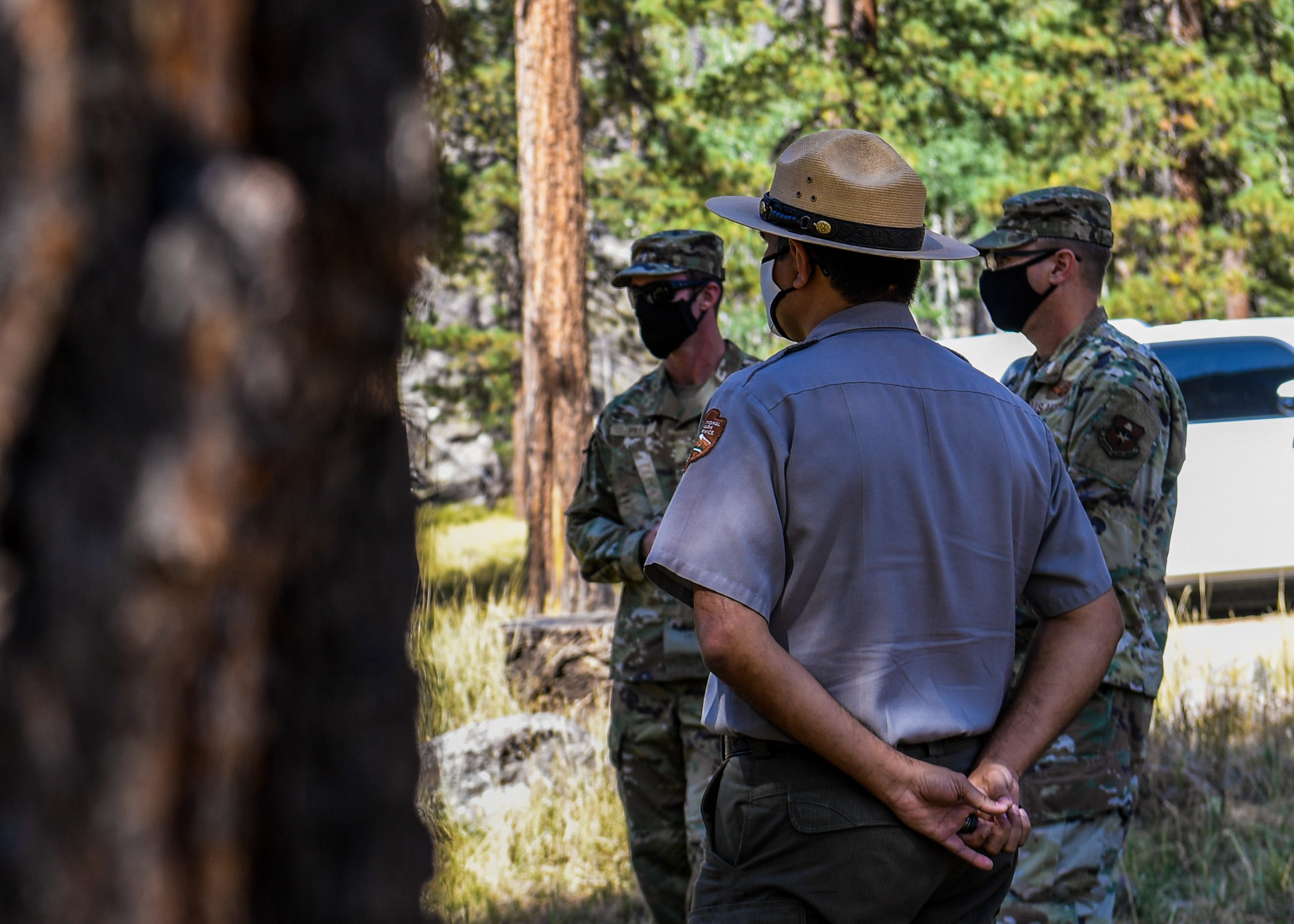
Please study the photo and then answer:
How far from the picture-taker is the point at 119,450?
2.12ft

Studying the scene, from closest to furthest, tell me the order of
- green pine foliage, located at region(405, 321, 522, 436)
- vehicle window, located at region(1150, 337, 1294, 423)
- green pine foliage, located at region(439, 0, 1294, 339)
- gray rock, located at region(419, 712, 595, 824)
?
1. gray rock, located at region(419, 712, 595, 824)
2. vehicle window, located at region(1150, 337, 1294, 423)
3. green pine foliage, located at region(439, 0, 1294, 339)
4. green pine foliage, located at region(405, 321, 522, 436)

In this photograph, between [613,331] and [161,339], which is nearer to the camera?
[161,339]

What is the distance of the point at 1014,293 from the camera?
3.48m

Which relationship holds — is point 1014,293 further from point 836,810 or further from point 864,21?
point 864,21

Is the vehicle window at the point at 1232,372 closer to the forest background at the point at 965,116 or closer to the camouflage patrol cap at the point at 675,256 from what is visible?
the forest background at the point at 965,116

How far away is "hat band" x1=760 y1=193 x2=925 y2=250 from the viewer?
6.59 feet

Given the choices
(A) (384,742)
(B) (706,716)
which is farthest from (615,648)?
(A) (384,742)

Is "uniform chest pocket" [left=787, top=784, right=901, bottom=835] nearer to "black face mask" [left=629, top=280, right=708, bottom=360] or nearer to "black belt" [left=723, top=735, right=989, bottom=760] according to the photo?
"black belt" [left=723, top=735, right=989, bottom=760]

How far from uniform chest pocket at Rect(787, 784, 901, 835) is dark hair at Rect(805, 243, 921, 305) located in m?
0.79

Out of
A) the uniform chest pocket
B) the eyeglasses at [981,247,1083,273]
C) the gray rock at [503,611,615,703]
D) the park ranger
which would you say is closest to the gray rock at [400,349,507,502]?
the gray rock at [503,611,615,703]

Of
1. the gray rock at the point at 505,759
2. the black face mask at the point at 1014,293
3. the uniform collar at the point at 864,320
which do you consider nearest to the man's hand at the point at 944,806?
the uniform collar at the point at 864,320

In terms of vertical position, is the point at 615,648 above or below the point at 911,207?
below

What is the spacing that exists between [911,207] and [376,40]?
4.81 ft

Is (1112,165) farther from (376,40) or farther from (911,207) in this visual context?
(376,40)
